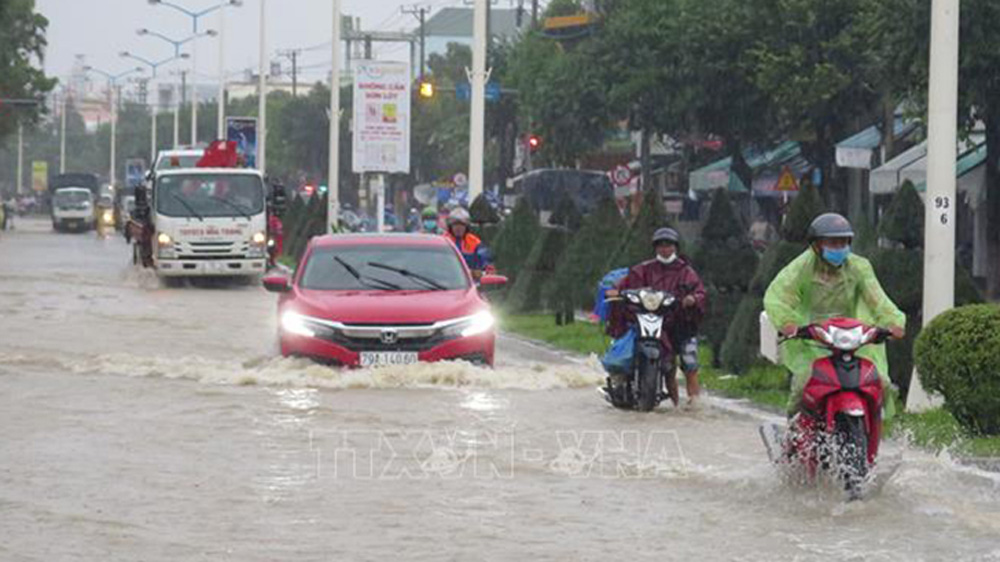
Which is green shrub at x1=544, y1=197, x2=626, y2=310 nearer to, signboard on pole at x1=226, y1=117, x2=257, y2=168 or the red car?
the red car

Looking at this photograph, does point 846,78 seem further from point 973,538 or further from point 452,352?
point 973,538

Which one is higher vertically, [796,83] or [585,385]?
[796,83]

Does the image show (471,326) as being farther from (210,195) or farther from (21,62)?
(21,62)

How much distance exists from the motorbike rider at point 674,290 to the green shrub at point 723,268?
170 inches

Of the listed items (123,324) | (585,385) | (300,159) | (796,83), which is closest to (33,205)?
(300,159)

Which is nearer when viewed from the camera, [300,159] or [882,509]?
[882,509]

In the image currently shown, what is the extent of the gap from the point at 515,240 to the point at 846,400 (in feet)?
76.0

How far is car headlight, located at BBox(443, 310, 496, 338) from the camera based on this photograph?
776 inches

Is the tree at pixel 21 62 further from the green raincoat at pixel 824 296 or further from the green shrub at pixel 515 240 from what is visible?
the green raincoat at pixel 824 296

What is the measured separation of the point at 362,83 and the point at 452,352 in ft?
72.7

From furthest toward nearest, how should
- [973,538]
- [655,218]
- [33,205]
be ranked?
[33,205] → [655,218] → [973,538]

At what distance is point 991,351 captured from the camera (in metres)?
14.7

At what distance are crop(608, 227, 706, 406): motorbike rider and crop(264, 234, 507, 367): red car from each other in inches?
91.8

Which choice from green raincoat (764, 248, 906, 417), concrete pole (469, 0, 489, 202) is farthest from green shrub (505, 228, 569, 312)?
green raincoat (764, 248, 906, 417)
